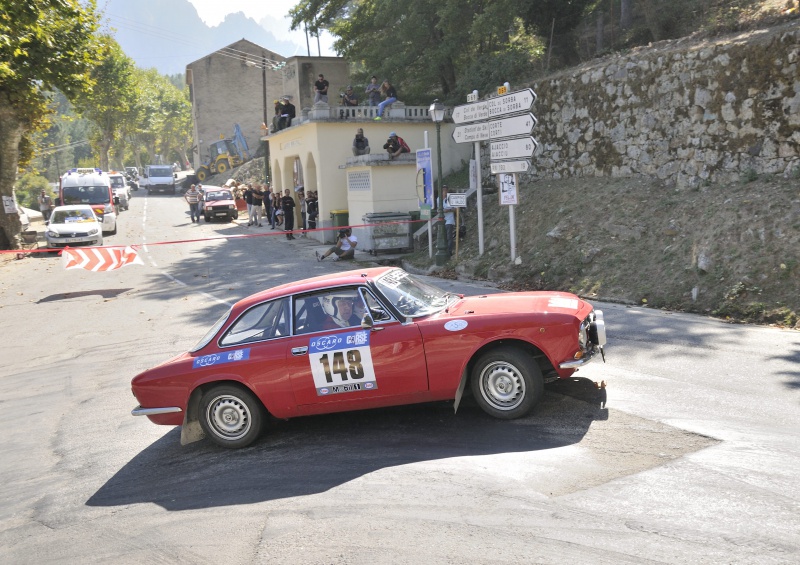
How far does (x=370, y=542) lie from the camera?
4.86m

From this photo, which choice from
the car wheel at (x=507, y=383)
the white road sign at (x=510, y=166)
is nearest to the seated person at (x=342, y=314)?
the car wheel at (x=507, y=383)

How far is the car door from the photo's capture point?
673 cm

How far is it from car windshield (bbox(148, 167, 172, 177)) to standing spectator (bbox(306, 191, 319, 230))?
127ft

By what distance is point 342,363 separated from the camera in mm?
6828

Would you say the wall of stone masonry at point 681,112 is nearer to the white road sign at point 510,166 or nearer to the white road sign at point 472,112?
the white road sign at point 510,166

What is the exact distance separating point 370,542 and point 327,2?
34898mm

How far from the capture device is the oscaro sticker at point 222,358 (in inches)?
278

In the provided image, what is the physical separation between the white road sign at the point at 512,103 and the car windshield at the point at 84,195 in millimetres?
22894

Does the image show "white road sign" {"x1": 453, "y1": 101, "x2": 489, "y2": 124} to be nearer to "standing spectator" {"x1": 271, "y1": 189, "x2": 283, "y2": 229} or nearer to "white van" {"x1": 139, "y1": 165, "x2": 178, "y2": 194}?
"standing spectator" {"x1": 271, "y1": 189, "x2": 283, "y2": 229}

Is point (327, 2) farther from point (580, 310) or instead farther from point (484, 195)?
point (580, 310)

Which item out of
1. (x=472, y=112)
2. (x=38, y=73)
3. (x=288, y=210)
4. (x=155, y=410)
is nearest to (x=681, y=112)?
(x=472, y=112)

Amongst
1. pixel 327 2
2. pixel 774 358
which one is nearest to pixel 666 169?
pixel 774 358

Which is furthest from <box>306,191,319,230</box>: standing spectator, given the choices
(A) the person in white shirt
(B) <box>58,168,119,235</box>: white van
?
(B) <box>58,168,119,235</box>: white van

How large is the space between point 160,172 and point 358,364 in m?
62.2
